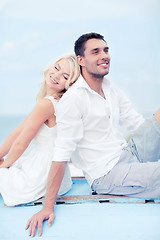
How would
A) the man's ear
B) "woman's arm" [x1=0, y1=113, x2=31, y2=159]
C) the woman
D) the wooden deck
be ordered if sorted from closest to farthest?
the wooden deck
the woman
the man's ear
"woman's arm" [x1=0, y1=113, x2=31, y2=159]

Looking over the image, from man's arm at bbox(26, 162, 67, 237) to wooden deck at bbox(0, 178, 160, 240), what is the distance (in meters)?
0.03

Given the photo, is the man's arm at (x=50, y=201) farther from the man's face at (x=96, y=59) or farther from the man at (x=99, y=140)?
the man's face at (x=96, y=59)

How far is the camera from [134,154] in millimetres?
1804

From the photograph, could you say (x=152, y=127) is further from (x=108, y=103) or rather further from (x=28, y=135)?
(x=28, y=135)

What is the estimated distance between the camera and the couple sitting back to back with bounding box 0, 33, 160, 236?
1.61m

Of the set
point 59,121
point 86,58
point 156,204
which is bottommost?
point 156,204

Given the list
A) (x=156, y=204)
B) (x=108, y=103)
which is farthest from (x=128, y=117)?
(x=156, y=204)

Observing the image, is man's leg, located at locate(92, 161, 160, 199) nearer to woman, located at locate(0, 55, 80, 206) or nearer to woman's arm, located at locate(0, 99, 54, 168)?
woman, located at locate(0, 55, 80, 206)

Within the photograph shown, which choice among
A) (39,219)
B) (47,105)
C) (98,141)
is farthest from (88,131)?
(39,219)

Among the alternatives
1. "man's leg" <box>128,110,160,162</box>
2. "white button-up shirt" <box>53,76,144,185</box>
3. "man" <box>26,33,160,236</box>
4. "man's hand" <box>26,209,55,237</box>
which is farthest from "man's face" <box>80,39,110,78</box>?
"man's hand" <box>26,209,55,237</box>

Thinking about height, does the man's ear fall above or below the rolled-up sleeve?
above

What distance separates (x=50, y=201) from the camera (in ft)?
5.07

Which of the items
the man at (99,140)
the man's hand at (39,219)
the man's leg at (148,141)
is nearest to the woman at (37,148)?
the man at (99,140)

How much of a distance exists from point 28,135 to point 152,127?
73 cm
